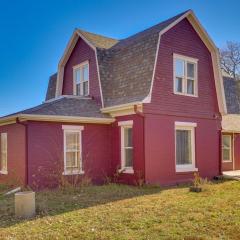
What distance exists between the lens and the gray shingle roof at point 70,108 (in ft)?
44.7

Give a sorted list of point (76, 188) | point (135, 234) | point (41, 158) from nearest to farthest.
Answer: point (135, 234) < point (76, 188) < point (41, 158)

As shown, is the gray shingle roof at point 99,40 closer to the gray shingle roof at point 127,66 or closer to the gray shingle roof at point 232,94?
the gray shingle roof at point 127,66

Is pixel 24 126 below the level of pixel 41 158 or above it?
above

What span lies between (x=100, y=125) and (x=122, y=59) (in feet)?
11.3

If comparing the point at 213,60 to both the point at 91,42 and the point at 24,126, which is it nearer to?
the point at 91,42

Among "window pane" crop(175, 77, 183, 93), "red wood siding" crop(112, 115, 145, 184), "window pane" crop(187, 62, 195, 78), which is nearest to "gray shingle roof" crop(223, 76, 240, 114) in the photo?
"window pane" crop(187, 62, 195, 78)

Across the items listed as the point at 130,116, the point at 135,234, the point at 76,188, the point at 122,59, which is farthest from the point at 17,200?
the point at 122,59

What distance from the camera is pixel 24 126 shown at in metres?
13.3

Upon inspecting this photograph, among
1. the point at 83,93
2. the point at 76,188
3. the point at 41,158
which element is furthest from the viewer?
the point at 83,93

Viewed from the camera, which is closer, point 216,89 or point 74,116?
point 74,116

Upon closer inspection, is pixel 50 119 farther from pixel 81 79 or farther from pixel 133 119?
pixel 81 79

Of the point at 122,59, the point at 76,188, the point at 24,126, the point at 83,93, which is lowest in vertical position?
the point at 76,188

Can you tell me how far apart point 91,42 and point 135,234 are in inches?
466

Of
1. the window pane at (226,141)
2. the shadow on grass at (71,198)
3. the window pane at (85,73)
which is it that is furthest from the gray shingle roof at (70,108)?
the window pane at (226,141)
